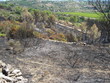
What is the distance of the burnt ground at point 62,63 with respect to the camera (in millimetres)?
13927

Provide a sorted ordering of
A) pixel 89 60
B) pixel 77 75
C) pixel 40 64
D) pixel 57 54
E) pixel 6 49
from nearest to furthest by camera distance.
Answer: pixel 77 75
pixel 40 64
pixel 89 60
pixel 57 54
pixel 6 49

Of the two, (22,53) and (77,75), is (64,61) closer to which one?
(77,75)

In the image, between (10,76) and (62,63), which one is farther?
(62,63)

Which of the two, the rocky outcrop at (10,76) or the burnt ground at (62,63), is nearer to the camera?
the rocky outcrop at (10,76)

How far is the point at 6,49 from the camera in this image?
22281 millimetres

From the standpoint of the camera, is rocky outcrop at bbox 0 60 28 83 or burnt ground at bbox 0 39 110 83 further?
burnt ground at bbox 0 39 110 83


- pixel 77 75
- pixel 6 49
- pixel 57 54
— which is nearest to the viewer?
pixel 77 75

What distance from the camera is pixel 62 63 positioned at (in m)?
17.4

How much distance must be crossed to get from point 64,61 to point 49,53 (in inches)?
130

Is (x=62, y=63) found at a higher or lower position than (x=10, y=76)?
lower

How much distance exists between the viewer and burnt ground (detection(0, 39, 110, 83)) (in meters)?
13.9

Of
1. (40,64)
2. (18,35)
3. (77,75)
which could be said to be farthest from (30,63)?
(18,35)

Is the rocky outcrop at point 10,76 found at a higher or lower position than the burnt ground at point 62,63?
higher

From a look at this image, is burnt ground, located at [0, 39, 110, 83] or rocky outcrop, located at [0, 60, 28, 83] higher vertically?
rocky outcrop, located at [0, 60, 28, 83]
